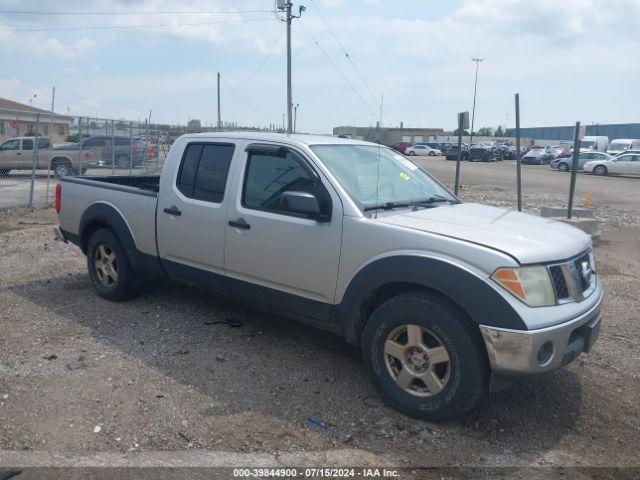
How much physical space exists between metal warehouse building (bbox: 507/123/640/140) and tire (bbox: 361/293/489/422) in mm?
75055

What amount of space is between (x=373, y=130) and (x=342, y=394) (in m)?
4.19

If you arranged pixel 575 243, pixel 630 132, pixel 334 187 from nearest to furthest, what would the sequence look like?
pixel 575 243 → pixel 334 187 → pixel 630 132

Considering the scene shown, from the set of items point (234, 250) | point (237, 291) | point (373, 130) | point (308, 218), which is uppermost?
point (373, 130)

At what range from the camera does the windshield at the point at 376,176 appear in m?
4.88

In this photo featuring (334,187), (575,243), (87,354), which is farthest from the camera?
(87,354)

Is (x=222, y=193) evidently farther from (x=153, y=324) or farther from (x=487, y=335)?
(x=487, y=335)

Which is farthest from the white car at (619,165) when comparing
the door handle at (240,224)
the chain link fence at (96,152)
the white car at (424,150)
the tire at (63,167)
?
the door handle at (240,224)

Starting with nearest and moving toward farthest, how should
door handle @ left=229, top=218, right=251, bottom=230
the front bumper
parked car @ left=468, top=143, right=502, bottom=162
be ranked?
the front bumper → door handle @ left=229, top=218, right=251, bottom=230 → parked car @ left=468, top=143, right=502, bottom=162

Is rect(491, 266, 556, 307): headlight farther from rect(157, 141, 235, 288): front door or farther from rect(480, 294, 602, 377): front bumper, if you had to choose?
rect(157, 141, 235, 288): front door

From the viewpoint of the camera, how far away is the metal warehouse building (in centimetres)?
7731

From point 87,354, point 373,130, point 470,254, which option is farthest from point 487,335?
point 373,130

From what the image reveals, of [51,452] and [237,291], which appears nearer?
[51,452]

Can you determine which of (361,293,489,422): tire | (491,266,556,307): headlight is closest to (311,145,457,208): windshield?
(361,293,489,422): tire

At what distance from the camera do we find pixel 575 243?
4.39 m
